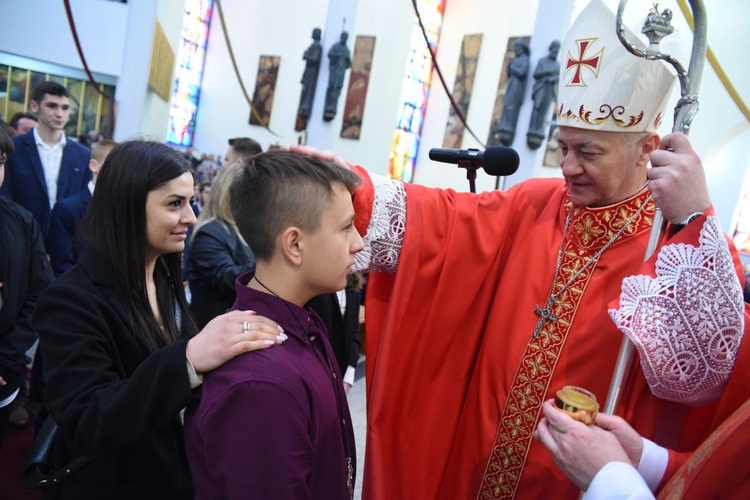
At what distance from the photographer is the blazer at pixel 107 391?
125 centimetres

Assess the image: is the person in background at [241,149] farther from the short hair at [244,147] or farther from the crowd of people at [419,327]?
the crowd of people at [419,327]

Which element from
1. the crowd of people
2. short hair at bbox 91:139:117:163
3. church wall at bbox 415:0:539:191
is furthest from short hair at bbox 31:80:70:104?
church wall at bbox 415:0:539:191

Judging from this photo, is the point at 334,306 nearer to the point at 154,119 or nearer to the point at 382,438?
the point at 382,438

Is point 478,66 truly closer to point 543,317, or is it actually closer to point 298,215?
point 543,317

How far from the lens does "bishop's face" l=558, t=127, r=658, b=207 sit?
1.54 metres

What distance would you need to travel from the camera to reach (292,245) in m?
1.21

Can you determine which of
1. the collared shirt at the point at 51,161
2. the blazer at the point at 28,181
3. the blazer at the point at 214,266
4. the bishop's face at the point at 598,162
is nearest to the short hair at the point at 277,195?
the bishop's face at the point at 598,162

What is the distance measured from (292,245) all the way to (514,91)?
26.6 ft

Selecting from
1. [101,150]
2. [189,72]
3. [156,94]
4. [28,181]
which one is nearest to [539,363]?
[101,150]

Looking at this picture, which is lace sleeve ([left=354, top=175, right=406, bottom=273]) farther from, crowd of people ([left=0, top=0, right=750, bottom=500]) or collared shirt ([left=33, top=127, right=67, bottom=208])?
collared shirt ([left=33, top=127, right=67, bottom=208])

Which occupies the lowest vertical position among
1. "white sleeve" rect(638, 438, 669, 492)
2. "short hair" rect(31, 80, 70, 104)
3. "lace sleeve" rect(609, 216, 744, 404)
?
"white sleeve" rect(638, 438, 669, 492)

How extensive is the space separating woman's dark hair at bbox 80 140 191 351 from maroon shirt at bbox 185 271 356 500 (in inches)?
18.8

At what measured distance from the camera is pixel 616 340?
1488 mm

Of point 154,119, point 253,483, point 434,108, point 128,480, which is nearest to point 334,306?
point 128,480
